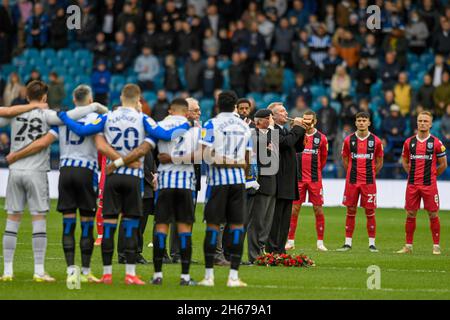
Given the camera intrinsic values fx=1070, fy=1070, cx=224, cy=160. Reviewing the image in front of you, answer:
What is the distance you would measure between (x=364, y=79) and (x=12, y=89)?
10478mm

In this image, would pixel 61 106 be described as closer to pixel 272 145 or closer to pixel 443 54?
pixel 443 54

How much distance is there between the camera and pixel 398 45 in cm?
3116

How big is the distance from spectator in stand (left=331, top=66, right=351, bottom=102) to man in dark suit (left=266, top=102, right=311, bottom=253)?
14331mm

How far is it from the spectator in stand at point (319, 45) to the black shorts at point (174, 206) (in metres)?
19.2

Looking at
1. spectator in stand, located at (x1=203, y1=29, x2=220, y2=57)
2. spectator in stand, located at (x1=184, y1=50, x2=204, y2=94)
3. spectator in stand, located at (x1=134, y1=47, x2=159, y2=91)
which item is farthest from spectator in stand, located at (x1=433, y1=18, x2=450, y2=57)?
spectator in stand, located at (x1=134, y1=47, x2=159, y2=91)

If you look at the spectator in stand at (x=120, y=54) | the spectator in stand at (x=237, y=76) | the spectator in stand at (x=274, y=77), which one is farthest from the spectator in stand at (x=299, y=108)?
the spectator in stand at (x=120, y=54)

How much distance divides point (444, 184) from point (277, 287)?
1486 cm

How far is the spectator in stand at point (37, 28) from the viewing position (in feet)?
112

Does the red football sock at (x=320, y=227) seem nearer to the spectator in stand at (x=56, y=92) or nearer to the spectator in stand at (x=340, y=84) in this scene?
the spectator in stand at (x=340, y=84)

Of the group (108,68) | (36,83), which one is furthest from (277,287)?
(108,68)

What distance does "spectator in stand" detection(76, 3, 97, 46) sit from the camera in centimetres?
3406

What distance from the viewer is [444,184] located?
1063 inches
